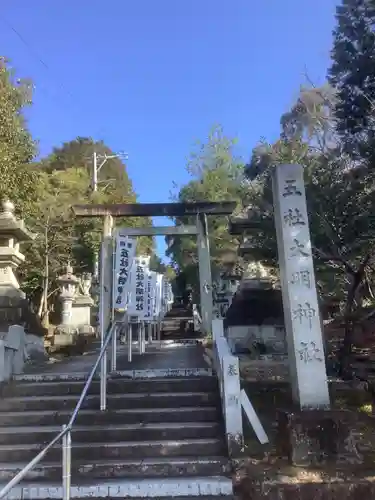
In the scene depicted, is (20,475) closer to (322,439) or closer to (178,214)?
(322,439)

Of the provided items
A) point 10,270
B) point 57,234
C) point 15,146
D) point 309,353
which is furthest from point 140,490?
point 57,234

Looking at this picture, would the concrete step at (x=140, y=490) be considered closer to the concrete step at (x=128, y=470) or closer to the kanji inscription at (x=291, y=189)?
the concrete step at (x=128, y=470)

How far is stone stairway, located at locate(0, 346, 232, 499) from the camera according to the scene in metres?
4.55

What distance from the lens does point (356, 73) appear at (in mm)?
8812

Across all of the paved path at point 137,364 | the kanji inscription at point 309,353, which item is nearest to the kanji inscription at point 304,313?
the kanji inscription at point 309,353

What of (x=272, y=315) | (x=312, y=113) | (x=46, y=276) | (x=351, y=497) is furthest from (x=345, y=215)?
(x=312, y=113)

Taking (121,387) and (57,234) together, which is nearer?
(121,387)

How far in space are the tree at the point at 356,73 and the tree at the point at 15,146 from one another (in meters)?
10.3

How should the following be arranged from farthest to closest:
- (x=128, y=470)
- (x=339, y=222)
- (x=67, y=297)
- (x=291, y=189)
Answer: (x=67, y=297)
(x=339, y=222)
(x=291, y=189)
(x=128, y=470)

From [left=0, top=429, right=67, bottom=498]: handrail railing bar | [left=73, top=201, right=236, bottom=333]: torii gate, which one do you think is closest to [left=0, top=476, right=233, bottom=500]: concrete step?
[left=0, top=429, right=67, bottom=498]: handrail railing bar

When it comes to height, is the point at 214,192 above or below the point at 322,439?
above

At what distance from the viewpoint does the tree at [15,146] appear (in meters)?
14.1

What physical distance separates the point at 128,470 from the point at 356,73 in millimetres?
8357

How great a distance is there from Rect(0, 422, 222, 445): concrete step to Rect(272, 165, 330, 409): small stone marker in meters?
1.30
